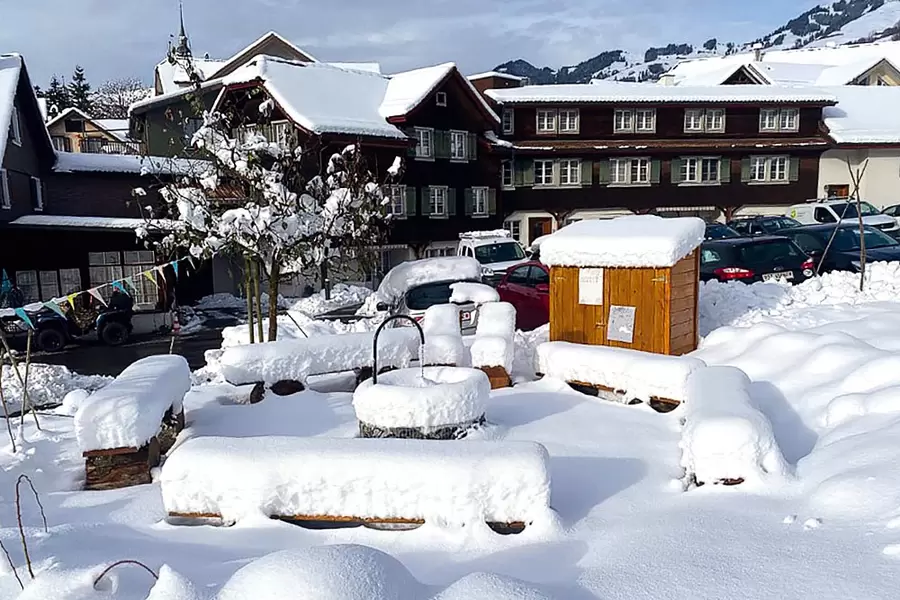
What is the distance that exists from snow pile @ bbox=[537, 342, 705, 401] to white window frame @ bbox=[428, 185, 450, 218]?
2037 centimetres

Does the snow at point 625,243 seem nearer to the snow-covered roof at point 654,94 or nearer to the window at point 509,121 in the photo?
the window at point 509,121

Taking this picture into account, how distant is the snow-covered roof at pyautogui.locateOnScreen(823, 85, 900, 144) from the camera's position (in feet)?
121

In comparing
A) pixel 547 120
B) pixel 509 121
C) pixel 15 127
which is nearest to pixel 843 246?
pixel 547 120

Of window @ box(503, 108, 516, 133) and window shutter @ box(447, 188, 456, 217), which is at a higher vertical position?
window @ box(503, 108, 516, 133)

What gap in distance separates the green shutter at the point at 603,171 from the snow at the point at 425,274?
20741 mm

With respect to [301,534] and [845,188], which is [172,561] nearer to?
[301,534]

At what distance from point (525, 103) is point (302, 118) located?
12.9 meters

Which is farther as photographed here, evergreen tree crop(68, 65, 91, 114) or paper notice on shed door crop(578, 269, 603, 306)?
evergreen tree crop(68, 65, 91, 114)

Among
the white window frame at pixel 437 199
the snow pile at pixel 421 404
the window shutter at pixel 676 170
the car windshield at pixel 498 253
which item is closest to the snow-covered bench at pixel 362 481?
the snow pile at pixel 421 404

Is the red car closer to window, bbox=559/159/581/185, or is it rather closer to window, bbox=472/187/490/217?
window, bbox=472/187/490/217

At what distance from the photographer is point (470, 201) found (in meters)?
32.2

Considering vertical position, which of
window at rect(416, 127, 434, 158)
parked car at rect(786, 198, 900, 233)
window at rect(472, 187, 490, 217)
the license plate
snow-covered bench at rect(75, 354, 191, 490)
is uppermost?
→ window at rect(416, 127, 434, 158)

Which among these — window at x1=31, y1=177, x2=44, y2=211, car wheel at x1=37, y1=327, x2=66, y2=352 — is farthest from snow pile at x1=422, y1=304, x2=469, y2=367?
window at x1=31, y1=177, x2=44, y2=211

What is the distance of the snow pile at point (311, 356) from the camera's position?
10547 millimetres
